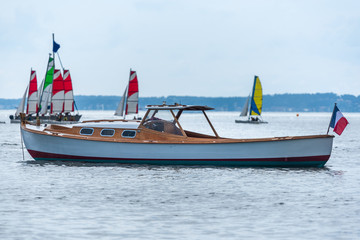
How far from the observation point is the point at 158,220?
15.9 m

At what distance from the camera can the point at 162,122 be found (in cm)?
2814

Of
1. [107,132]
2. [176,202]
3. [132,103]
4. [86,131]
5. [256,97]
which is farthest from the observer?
[256,97]

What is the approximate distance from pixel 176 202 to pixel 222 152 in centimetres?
839

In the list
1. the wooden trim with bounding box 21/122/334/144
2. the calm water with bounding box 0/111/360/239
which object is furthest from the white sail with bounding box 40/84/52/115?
Answer: the wooden trim with bounding box 21/122/334/144

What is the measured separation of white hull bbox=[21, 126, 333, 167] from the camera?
26.5 metres

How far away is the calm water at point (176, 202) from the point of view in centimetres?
1462

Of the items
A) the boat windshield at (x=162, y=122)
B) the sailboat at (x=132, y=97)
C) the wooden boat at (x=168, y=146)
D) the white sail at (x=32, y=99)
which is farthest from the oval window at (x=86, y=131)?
the white sail at (x=32, y=99)

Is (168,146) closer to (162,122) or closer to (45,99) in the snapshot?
(162,122)

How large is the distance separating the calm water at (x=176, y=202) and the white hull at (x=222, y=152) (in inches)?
19.0

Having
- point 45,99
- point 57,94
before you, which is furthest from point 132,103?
point 45,99

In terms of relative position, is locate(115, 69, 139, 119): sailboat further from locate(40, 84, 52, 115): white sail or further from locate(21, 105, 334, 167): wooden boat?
locate(21, 105, 334, 167): wooden boat

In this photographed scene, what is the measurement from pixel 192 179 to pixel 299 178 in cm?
461

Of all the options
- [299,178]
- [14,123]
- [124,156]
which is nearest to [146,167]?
[124,156]

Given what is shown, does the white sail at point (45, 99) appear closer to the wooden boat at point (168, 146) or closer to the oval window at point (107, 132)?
the wooden boat at point (168, 146)
